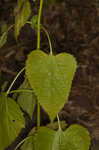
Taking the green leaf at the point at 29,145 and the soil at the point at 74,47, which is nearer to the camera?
the green leaf at the point at 29,145

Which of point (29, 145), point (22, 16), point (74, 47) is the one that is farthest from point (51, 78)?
point (74, 47)

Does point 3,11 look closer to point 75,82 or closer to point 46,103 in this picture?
point 75,82

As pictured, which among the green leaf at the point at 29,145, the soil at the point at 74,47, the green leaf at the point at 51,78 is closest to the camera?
the green leaf at the point at 51,78

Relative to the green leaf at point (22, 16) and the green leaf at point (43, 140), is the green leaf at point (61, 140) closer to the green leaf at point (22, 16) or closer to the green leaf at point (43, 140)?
the green leaf at point (43, 140)

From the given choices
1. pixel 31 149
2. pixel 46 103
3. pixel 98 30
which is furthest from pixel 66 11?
pixel 46 103

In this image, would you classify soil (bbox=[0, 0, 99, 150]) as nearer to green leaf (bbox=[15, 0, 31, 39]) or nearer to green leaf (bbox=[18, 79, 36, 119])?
green leaf (bbox=[18, 79, 36, 119])

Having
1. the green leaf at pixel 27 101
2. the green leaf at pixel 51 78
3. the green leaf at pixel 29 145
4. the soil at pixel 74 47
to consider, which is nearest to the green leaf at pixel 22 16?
the green leaf at pixel 51 78
